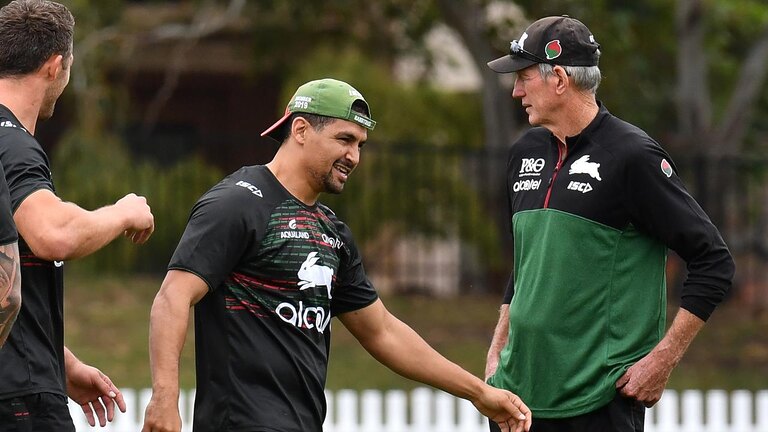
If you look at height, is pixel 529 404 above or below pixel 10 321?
below

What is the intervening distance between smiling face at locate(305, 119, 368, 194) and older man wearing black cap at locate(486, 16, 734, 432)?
28.3 inches

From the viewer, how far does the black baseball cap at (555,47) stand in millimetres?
5031

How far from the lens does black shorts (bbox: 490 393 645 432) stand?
494cm

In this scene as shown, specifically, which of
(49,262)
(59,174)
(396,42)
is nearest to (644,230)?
(49,262)

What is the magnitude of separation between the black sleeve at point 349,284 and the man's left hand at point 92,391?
0.89m

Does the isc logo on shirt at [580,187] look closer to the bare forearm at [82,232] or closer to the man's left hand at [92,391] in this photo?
the bare forearm at [82,232]

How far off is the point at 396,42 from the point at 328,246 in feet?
40.1

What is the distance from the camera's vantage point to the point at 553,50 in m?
5.03

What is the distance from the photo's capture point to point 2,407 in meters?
4.18

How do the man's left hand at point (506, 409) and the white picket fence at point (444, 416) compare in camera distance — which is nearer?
the man's left hand at point (506, 409)

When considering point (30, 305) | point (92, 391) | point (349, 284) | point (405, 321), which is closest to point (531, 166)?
point (349, 284)

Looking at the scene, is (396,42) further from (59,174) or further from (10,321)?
(10,321)

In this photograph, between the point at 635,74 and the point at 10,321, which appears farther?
the point at 635,74

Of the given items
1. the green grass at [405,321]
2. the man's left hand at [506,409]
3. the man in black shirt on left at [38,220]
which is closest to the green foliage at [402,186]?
the green grass at [405,321]
